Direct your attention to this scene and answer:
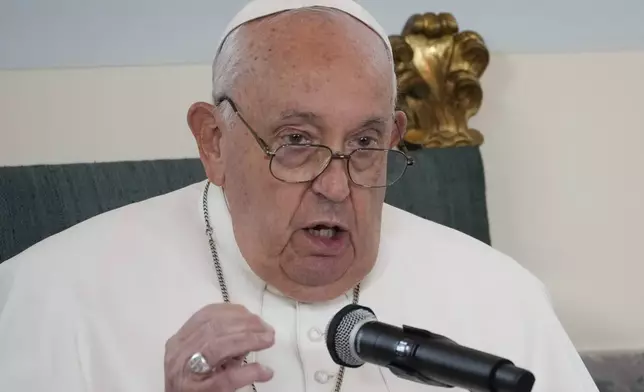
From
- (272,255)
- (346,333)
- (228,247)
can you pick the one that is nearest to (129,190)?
(228,247)

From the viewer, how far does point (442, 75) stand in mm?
2730

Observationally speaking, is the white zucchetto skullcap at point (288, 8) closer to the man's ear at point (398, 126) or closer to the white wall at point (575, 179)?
the man's ear at point (398, 126)

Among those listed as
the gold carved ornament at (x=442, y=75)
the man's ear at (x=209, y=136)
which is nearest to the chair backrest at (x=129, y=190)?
the gold carved ornament at (x=442, y=75)

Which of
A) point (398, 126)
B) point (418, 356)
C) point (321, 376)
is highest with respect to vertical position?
point (398, 126)

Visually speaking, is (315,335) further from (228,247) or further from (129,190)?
(129,190)

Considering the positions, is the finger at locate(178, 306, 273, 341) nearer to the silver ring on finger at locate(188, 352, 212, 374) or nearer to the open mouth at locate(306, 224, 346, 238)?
the silver ring on finger at locate(188, 352, 212, 374)

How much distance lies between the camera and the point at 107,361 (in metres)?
1.79

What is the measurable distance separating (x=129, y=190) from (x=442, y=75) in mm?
963

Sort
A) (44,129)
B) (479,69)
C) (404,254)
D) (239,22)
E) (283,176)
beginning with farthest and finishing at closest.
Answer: (479,69) → (44,129) → (404,254) → (239,22) → (283,176)

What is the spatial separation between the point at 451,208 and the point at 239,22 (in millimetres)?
922

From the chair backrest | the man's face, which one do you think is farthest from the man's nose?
the chair backrest

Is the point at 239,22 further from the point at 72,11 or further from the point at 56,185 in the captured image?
the point at 72,11

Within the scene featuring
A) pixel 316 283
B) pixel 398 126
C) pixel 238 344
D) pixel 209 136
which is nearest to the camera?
pixel 238 344

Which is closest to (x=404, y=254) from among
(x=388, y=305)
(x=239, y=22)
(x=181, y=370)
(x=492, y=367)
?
(x=388, y=305)
